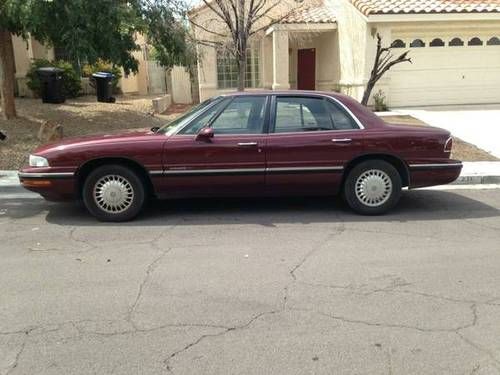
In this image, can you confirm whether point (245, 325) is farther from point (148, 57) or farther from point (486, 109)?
point (148, 57)

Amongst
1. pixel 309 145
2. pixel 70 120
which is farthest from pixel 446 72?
pixel 309 145

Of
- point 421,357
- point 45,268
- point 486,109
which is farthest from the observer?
point 486,109

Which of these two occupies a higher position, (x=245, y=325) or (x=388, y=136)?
(x=388, y=136)

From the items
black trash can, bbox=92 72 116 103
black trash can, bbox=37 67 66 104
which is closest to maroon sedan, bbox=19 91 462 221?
black trash can, bbox=37 67 66 104

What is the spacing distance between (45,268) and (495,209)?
531cm

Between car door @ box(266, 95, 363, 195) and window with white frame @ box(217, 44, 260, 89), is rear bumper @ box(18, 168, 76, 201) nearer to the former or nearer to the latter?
car door @ box(266, 95, 363, 195)

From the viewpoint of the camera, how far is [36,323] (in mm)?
3596

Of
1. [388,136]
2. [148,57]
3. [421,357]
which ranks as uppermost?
[148,57]

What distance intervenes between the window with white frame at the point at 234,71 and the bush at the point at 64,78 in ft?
16.1

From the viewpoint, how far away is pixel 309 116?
6262 mm

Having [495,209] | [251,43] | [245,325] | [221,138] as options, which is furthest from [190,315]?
[251,43]

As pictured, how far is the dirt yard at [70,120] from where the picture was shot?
1013 centimetres

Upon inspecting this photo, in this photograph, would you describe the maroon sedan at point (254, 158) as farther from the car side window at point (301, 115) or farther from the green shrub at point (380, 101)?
the green shrub at point (380, 101)

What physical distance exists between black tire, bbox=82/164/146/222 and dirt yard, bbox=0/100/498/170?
13.2 feet
